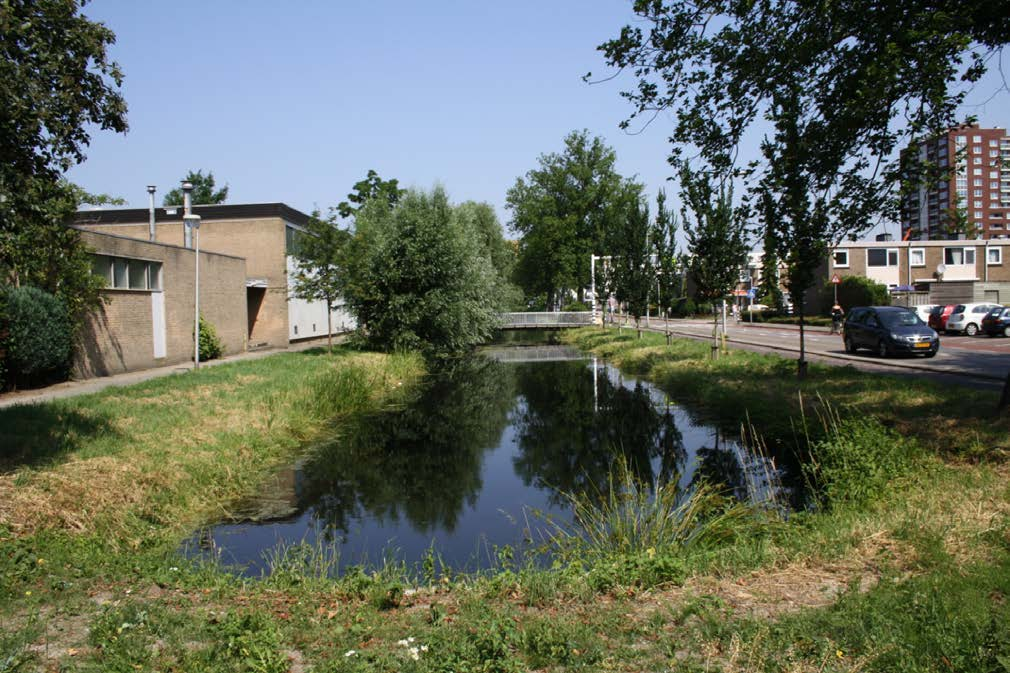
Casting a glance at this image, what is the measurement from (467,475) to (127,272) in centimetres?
1423

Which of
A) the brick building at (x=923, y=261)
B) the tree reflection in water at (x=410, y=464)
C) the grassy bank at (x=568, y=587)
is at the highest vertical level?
the brick building at (x=923, y=261)

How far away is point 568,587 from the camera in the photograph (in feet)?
17.1

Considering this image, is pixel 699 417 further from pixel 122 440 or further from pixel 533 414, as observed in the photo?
pixel 122 440

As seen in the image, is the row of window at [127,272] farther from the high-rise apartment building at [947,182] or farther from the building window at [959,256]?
the building window at [959,256]

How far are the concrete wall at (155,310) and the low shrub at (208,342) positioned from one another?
18.5 inches

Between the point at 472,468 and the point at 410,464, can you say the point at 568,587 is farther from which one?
the point at 410,464

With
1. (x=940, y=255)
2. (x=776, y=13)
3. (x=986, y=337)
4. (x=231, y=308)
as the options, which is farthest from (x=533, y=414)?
(x=940, y=255)

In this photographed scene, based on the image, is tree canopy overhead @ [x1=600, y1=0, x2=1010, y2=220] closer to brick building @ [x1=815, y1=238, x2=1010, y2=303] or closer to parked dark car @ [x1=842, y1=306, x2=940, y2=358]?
parked dark car @ [x1=842, y1=306, x2=940, y2=358]

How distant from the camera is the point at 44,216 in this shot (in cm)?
754

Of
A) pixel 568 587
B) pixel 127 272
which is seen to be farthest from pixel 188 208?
pixel 568 587

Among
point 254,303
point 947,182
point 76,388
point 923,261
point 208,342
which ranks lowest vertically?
point 76,388

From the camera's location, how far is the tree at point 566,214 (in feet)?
212

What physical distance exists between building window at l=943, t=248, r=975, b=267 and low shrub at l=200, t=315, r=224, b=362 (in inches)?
2101

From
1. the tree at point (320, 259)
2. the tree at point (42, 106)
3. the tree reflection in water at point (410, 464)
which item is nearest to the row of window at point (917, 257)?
the tree at point (320, 259)
